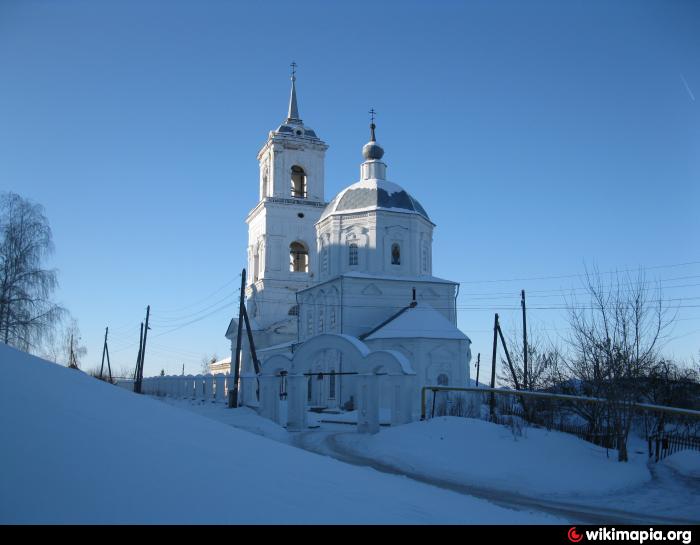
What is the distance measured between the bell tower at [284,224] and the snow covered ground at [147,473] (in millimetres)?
34466

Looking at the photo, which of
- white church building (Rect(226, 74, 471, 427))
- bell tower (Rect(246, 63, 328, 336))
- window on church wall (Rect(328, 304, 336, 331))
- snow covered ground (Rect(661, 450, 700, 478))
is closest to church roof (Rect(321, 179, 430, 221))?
white church building (Rect(226, 74, 471, 427))

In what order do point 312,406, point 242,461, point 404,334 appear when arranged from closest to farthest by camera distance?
1. point 242,461
2. point 404,334
3. point 312,406

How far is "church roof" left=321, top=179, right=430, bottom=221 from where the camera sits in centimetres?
3375

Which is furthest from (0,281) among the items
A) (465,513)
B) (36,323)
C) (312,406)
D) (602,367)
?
(465,513)

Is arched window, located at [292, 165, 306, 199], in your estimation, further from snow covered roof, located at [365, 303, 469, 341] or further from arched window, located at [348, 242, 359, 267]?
snow covered roof, located at [365, 303, 469, 341]

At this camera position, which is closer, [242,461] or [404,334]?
[242,461]

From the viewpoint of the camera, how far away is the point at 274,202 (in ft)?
139

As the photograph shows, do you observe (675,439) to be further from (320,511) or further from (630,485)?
(320,511)

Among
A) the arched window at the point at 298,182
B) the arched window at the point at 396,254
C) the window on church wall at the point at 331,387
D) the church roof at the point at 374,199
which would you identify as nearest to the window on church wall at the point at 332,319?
the window on church wall at the point at 331,387

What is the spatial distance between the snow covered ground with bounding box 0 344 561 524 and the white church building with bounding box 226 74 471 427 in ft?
42.9

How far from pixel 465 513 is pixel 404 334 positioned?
75.5 feet

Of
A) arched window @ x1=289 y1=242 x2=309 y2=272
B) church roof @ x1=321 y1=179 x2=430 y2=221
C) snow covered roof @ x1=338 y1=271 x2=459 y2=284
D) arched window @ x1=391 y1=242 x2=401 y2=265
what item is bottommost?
snow covered roof @ x1=338 y1=271 x2=459 y2=284
